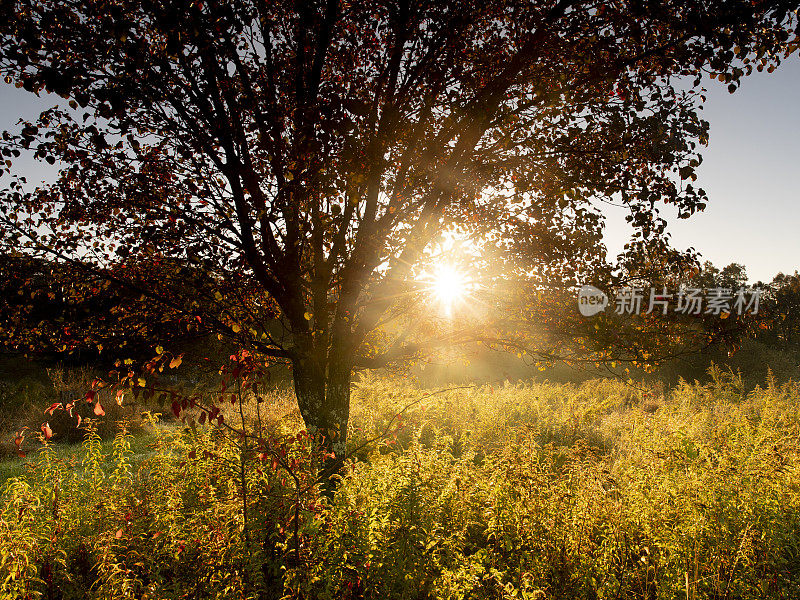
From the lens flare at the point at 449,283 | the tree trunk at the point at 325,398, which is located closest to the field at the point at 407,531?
the tree trunk at the point at 325,398

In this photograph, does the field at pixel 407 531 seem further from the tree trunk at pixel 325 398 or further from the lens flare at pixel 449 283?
the lens flare at pixel 449 283

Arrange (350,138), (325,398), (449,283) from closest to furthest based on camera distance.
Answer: (350,138), (449,283), (325,398)

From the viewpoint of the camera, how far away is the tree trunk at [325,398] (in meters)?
4.81

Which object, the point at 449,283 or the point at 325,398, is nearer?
the point at 449,283

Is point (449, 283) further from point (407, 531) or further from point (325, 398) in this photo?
point (407, 531)

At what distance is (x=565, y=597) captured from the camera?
127 inches

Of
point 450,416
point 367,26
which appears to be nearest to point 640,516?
point 367,26

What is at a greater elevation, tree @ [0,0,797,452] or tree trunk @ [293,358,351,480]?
tree @ [0,0,797,452]

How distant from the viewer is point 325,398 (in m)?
4.91

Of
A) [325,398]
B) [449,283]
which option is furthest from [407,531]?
[449,283]

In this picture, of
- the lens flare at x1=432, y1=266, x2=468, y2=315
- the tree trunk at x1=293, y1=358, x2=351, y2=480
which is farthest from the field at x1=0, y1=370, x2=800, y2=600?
the lens flare at x1=432, y1=266, x2=468, y2=315

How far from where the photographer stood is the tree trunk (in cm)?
481

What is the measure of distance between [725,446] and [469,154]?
4.90 metres

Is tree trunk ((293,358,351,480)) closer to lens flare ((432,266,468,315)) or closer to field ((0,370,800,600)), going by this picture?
field ((0,370,800,600))
